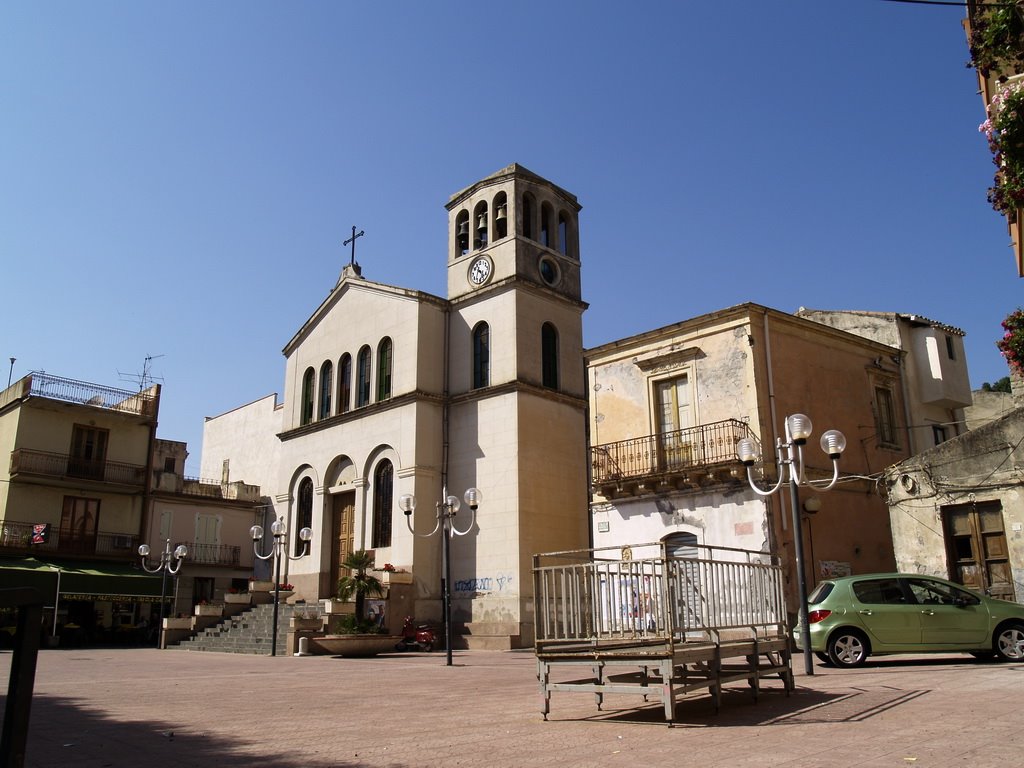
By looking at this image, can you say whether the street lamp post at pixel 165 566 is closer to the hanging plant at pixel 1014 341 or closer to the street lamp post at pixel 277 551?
the street lamp post at pixel 277 551

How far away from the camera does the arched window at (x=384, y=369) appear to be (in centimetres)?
3130

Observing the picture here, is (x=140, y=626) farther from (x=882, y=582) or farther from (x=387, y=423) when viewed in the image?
(x=882, y=582)

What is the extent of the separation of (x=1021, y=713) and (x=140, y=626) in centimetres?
3266

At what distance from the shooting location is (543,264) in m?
30.7

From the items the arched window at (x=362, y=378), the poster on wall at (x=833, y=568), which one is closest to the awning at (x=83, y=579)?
the arched window at (x=362, y=378)

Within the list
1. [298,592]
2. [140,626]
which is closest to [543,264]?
[298,592]

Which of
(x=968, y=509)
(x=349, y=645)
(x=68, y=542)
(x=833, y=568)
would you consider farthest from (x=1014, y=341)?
(x=68, y=542)

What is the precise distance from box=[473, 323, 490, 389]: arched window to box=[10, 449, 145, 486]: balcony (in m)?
17.6

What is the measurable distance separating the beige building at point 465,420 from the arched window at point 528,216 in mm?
73

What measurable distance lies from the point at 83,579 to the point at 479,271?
18.0m

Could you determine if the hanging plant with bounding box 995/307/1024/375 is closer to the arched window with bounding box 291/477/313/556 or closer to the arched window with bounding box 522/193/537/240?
the arched window with bounding box 522/193/537/240

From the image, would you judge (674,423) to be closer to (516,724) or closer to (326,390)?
(516,724)

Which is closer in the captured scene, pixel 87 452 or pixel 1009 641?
pixel 1009 641

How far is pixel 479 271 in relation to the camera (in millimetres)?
30609
